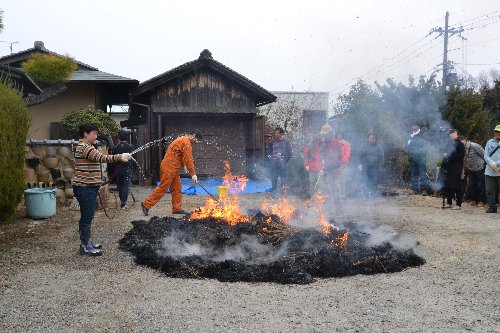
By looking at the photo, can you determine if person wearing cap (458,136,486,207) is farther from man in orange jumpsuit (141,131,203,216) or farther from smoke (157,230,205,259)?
smoke (157,230,205,259)

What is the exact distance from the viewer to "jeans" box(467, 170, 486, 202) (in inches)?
448

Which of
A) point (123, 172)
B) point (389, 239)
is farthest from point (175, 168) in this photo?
point (389, 239)

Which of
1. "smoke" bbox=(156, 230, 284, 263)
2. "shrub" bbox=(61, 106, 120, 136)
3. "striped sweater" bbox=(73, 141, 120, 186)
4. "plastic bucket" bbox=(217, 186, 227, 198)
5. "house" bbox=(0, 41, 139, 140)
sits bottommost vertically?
"smoke" bbox=(156, 230, 284, 263)

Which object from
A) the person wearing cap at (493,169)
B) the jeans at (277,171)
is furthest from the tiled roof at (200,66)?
the person wearing cap at (493,169)

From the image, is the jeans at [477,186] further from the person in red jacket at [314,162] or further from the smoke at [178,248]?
the smoke at [178,248]

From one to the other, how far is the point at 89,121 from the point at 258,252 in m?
8.66

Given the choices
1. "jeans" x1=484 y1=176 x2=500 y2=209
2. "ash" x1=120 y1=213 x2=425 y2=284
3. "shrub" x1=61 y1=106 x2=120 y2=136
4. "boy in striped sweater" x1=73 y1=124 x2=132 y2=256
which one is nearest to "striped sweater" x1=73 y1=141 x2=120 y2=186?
"boy in striped sweater" x1=73 y1=124 x2=132 y2=256

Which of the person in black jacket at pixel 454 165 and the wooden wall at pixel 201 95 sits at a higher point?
the wooden wall at pixel 201 95

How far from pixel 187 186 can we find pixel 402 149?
7065 mm

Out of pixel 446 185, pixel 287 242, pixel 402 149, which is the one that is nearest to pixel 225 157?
pixel 402 149

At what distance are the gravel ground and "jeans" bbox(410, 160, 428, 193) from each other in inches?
252

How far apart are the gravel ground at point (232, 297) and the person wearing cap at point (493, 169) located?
3.40 metres

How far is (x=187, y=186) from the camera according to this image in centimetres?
1439

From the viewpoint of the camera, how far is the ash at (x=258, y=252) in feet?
18.2
